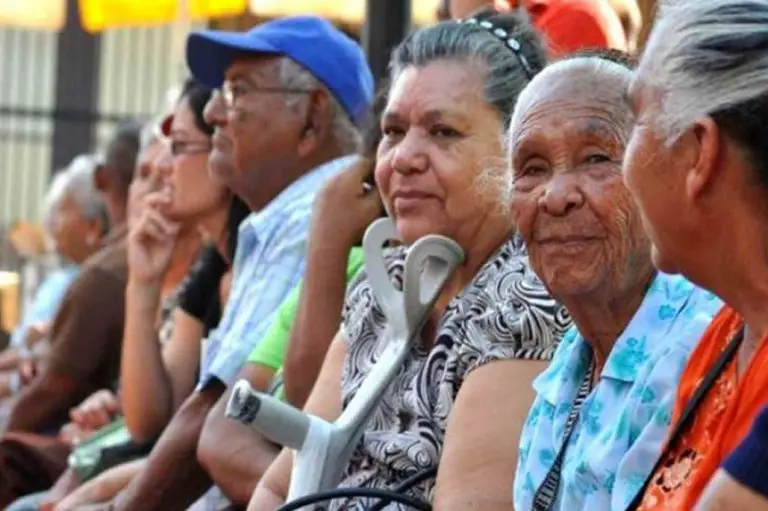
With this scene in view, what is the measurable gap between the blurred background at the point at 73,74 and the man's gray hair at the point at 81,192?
4.79 feet

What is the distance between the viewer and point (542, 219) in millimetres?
3119

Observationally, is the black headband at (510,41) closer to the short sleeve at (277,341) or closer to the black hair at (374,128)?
the black hair at (374,128)

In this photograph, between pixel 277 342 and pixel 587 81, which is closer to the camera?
pixel 587 81

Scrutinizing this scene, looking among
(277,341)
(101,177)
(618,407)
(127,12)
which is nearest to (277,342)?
(277,341)

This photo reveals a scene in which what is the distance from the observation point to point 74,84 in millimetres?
16344

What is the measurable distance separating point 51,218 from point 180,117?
327 centimetres

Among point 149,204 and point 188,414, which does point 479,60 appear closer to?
point 188,414

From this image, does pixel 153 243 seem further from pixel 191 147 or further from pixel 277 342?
pixel 277 342

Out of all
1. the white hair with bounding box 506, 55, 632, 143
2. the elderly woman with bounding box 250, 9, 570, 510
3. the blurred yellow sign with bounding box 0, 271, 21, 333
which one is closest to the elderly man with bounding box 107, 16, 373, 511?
the elderly woman with bounding box 250, 9, 570, 510

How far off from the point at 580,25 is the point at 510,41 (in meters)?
0.55

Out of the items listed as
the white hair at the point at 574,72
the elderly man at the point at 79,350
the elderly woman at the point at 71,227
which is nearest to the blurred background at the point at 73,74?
the elderly woman at the point at 71,227

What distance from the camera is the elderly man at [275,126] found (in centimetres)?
496

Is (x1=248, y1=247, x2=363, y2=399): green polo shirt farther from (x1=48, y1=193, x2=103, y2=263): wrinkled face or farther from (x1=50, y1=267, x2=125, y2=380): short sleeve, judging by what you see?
(x1=48, y1=193, x2=103, y2=263): wrinkled face

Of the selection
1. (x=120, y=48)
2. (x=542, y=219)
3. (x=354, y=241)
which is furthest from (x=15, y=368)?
(x=120, y=48)
